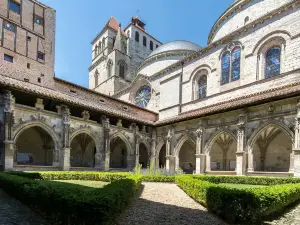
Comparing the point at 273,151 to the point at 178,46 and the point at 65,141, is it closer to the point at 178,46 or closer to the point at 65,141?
the point at 65,141

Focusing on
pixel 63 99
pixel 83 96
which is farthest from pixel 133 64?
pixel 63 99

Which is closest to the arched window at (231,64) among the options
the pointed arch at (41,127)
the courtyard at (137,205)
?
the courtyard at (137,205)

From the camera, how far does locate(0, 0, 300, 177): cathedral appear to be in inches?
536

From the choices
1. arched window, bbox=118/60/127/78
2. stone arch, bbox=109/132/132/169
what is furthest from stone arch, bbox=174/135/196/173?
arched window, bbox=118/60/127/78

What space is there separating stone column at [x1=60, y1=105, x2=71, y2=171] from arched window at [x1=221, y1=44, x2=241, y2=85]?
13.3 metres

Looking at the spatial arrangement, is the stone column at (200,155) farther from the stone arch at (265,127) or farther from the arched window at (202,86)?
the arched window at (202,86)

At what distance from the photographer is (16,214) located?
515 cm

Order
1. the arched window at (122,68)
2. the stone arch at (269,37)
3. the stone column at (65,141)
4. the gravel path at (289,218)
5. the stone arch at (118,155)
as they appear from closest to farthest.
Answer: the gravel path at (289,218) → the stone column at (65,141) → the stone arch at (269,37) → the stone arch at (118,155) → the arched window at (122,68)

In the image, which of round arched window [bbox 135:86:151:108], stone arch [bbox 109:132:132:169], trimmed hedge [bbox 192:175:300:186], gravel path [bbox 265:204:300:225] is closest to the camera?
gravel path [bbox 265:204:300:225]

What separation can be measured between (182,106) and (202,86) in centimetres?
279

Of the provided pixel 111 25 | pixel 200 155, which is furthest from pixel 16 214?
pixel 111 25

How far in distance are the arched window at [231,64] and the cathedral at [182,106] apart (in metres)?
0.09

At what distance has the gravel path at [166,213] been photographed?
197 inches

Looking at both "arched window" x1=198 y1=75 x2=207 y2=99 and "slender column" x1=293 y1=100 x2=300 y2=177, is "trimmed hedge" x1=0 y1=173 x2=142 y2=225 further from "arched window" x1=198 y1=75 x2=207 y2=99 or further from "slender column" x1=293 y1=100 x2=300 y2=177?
"arched window" x1=198 y1=75 x2=207 y2=99
